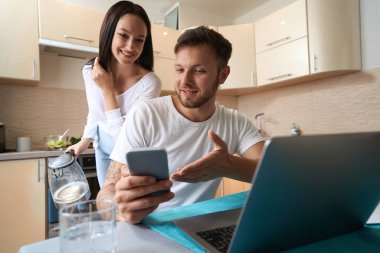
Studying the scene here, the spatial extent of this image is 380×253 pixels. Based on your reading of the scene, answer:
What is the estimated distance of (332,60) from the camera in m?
2.06

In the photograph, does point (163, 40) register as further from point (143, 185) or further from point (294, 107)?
point (143, 185)

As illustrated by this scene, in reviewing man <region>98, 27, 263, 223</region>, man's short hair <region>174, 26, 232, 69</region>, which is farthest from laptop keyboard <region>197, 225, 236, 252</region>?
man's short hair <region>174, 26, 232, 69</region>

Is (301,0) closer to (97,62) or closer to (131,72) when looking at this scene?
(131,72)

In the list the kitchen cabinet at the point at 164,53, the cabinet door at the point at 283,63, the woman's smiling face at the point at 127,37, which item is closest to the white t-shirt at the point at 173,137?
the woman's smiling face at the point at 127,37

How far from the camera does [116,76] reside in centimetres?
137

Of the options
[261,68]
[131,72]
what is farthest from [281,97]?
[131,72]

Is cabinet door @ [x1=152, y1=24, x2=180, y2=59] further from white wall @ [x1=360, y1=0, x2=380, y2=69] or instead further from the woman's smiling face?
white wall @ [x1=360, y1=0, x2=380, y2=69]

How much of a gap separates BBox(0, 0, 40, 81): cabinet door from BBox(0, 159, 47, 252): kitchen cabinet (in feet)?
2.26

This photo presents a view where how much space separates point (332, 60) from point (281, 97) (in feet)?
2.43

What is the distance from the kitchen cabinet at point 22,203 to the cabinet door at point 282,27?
2171mm

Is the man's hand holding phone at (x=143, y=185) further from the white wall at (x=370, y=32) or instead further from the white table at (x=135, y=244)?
the white wall at (x=370, y=32)

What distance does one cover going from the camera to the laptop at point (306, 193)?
0.32 m

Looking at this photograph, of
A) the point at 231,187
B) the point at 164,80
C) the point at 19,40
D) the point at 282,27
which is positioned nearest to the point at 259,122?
the point at 231,187

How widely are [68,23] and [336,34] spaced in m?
2.11
